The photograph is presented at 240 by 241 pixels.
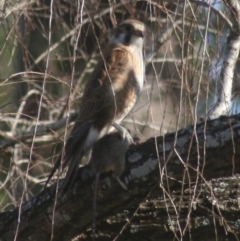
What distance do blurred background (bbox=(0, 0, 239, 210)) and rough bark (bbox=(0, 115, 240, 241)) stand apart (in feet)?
0.41

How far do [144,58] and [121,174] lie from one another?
1589 mm

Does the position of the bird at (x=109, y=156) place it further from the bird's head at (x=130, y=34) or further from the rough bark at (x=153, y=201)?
the bird's head at (x=130, y=34)

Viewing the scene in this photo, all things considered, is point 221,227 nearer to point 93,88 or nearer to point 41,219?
point 41,219

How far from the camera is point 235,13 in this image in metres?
4.07

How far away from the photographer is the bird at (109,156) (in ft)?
12.4

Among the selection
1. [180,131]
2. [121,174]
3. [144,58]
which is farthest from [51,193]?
[144,58]

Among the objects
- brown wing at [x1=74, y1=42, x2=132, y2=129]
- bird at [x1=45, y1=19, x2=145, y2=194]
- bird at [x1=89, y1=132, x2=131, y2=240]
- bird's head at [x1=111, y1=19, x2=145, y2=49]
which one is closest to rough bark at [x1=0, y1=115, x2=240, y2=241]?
bird at [x1=89, y1=132, x2=131, y2=240]

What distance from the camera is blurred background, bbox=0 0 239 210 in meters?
3.37

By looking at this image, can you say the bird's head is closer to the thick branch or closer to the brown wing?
the brown wing

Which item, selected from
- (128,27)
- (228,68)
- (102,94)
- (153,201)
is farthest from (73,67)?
(128,27)

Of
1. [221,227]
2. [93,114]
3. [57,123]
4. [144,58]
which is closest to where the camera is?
[221,227]

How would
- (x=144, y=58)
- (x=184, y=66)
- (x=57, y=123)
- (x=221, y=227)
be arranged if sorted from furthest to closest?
(x=57, y=123), (x=144, y=58), (x=221, y=227), (x=184, y=66)

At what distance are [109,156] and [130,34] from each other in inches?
57.8

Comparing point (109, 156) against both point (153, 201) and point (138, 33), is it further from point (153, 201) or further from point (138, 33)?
point (138, 33)
